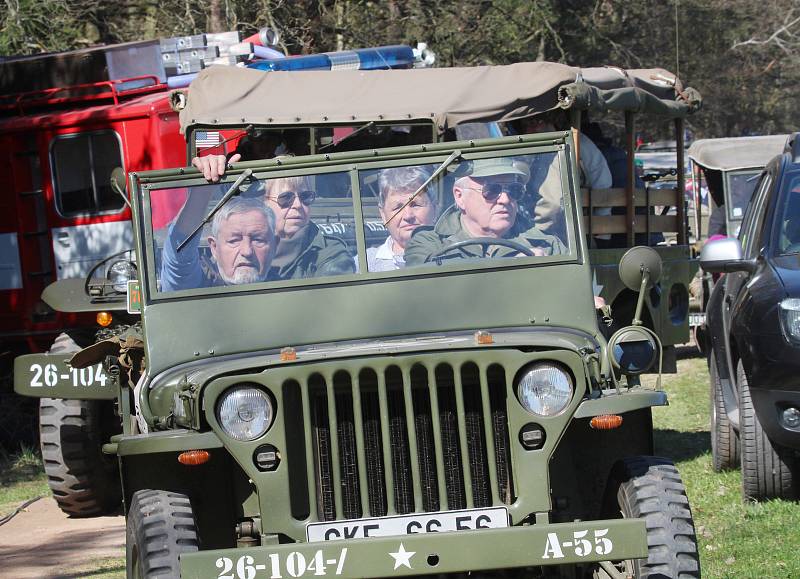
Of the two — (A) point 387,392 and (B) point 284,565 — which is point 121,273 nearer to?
(A) point 387,392

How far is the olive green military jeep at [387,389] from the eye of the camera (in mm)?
4559

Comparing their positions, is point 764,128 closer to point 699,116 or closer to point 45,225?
point 699,116

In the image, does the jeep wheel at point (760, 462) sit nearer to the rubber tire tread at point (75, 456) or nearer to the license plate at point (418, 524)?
the license plate at point (418, 524)

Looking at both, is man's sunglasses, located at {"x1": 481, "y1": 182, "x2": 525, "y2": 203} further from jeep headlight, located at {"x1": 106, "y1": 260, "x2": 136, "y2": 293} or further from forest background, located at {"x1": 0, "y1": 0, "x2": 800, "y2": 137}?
forest background, located at {"x1": 0, "y1": 0, "x2": 800, "y2": 137}

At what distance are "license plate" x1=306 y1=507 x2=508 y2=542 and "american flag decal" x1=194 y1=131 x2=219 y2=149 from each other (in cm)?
397

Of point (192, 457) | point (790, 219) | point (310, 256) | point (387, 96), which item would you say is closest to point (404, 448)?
point (192, 457)

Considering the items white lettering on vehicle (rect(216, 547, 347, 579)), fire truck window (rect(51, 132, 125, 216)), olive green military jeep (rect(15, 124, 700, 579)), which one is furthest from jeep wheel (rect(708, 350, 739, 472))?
fire truck window (rect(51, 132, 125, 216))

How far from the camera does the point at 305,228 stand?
18.1ft

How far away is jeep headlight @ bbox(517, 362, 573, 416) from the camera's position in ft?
15.1

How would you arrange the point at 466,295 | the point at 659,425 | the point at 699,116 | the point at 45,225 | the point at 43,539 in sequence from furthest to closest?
1. the point at 699,116
2. the point at 45,225
3. the point at 659,425
4. the point at 43,539
5. the point at 466,295

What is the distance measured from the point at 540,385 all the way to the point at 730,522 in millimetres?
2717

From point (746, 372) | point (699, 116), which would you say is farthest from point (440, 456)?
point (699, 116)

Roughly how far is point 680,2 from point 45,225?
19.0 meters

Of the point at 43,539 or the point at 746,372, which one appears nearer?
the point at 746,372
